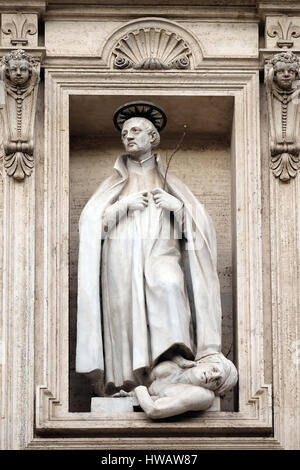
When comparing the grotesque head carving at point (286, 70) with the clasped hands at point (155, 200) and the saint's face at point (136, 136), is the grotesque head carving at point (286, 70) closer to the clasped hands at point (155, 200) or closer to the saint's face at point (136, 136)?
the saint's face at point (136, 136)

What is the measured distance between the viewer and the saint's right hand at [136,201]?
19.3 meters

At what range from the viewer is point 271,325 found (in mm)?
19094

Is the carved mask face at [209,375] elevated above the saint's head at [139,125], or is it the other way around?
the saint's head at [139,125]

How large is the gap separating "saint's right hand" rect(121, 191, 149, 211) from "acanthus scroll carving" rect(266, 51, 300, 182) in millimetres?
922

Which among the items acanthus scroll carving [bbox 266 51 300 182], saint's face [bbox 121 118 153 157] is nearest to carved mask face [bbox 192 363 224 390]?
acanthus scroll carving [bbox 266 51 300 182]

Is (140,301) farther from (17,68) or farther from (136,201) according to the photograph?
(17,68)

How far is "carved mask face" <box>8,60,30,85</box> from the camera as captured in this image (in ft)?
63.7

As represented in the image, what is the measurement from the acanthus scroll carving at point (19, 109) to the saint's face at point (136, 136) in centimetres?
67

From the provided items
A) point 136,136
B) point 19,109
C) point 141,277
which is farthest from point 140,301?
point 19,109

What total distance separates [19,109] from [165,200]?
1.21 meters

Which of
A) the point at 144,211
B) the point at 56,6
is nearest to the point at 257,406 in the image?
the point at 144,211

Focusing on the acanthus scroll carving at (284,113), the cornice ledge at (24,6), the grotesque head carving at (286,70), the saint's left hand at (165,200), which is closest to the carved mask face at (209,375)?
the saint's left hand at (165,200)

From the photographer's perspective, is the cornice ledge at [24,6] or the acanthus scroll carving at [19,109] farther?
the cornice ledge at [24,6]

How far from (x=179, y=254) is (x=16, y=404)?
5.17ft
